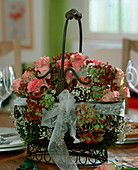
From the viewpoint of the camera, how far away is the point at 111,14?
3.84 meters

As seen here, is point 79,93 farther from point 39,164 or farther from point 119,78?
point 39,164

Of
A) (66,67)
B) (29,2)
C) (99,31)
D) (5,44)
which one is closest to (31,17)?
(29,2)

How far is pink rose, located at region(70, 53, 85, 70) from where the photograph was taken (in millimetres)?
874

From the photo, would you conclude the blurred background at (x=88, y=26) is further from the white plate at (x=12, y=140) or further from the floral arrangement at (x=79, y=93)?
the floral arrangement at (x=79, y=93)

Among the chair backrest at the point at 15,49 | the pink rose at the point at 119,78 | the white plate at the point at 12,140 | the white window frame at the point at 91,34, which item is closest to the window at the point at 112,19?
the white window frame at the point at 91,34

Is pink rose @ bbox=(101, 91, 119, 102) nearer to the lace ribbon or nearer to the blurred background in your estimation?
the lace ribbon

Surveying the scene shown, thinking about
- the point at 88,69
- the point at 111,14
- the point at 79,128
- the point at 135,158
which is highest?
the point at 111,14

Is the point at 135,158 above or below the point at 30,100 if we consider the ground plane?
below

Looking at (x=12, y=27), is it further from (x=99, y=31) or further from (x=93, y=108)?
(x=93, y=108)

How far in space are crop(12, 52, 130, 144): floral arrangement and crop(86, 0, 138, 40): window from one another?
2.89 m

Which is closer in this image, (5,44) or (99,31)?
(5,44)

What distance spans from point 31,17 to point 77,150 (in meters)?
3.61

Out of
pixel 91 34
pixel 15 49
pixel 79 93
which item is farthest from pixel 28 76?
pixel 91 34

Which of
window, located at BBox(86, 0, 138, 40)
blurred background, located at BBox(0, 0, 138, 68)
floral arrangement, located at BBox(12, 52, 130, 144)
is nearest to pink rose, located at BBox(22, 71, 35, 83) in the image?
floral arrangement, located at BBox(12, 52, 130, 144)
